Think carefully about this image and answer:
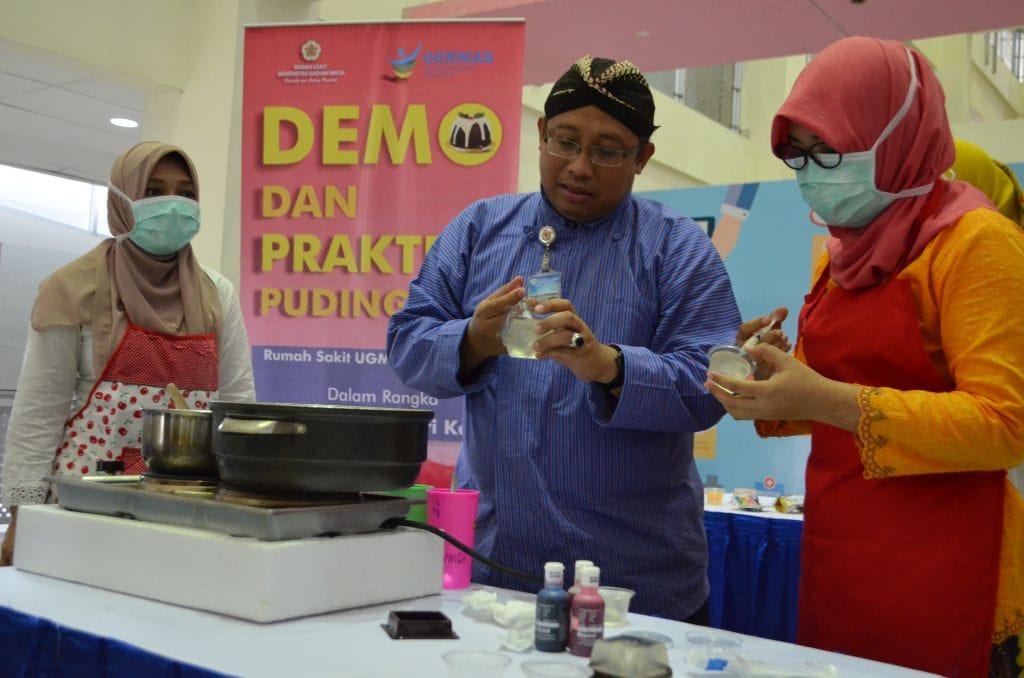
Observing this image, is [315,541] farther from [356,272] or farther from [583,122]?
[356,272]

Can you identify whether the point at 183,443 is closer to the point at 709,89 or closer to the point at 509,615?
the point at 509,615

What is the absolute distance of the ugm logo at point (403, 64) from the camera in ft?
12.0

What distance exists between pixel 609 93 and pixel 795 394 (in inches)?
26.3

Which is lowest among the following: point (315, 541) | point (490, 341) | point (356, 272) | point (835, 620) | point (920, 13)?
point (835, 620)

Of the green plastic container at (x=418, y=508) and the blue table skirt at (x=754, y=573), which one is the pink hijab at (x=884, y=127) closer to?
the green plastic container at (x=418, y=508)

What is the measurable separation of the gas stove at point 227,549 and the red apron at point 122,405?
0.74 meters

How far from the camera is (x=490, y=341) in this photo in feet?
5.57

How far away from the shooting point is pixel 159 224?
266 centimetres

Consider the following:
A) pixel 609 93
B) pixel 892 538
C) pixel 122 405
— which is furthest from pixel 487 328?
pixel 122 405

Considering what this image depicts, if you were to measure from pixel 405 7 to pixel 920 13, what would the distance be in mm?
2845

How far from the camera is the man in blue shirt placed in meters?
1.71

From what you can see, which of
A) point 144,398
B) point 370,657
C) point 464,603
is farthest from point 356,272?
point 370,657

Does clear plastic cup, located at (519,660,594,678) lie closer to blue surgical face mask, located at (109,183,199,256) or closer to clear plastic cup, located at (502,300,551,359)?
clear plastic cup, located at (502,300,551,359)

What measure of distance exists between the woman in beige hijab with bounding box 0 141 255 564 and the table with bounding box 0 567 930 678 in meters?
0.85
